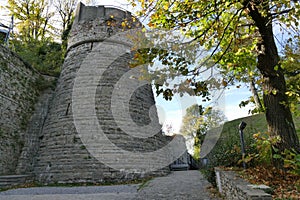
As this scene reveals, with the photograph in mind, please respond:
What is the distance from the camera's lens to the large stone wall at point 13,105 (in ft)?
31.0

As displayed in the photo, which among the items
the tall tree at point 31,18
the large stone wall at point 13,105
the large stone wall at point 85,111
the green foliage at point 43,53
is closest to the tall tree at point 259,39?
the large stone wall at point 85,111

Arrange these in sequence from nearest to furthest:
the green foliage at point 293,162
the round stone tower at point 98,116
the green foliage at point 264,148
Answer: the green foliage at point 293,162
the green foliage at point 264,148
the round stone tower at point 98,116

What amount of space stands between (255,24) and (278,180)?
3019 millimetres

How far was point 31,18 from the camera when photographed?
67.2ft

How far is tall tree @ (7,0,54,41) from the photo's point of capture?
65.3 ft

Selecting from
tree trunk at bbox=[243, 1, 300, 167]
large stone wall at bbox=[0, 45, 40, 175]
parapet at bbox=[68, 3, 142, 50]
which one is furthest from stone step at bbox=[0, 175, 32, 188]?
tree trunk at bbox=[243, 1, 300, 167]

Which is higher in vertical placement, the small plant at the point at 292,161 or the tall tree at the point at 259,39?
the tall tree at the point at 259,39

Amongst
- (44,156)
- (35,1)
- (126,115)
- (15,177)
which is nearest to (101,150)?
(126,115)

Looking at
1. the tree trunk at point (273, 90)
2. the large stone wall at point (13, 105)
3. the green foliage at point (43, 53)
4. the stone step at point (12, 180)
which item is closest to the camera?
the tree trunk at point (273, 90)

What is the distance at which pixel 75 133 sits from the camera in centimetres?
860

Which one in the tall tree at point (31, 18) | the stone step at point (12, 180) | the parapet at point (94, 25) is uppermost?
the tall tree at point (31, 18)

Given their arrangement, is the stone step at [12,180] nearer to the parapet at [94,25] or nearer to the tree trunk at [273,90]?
the parapet at [94,25]

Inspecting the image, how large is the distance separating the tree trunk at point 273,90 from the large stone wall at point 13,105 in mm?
10010

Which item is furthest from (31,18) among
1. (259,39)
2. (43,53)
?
(259,39)
